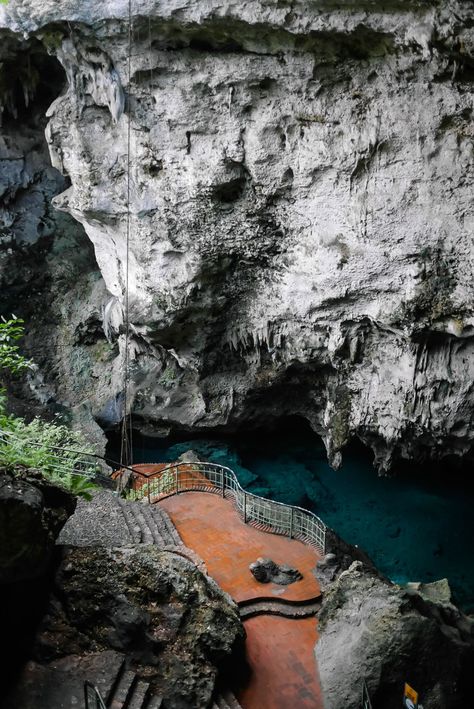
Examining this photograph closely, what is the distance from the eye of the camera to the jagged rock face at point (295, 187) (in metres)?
11.6

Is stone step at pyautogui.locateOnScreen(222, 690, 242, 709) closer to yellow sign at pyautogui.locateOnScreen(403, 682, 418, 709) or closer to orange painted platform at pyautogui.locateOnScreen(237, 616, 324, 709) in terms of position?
orange painted platform at pyautogui.locateOnScreen(237, 616, 324, 709)

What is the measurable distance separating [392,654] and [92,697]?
4329 mm

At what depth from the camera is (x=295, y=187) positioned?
13.7 metres

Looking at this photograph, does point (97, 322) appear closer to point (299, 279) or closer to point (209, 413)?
point (209, 413)

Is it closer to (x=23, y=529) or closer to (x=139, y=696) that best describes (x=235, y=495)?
(x=139, y=696)

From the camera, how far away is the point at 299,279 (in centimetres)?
1482

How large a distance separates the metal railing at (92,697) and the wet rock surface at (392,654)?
12.0ft

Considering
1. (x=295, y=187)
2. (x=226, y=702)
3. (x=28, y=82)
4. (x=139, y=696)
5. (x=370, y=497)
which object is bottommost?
(x=370, y=497)

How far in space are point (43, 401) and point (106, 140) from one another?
30.0 ft

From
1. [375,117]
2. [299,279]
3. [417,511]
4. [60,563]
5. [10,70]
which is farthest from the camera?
[417,511]

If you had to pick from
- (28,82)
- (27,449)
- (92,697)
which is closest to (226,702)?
(92,697)

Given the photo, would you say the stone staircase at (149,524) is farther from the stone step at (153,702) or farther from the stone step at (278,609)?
the stone step at (153,702)

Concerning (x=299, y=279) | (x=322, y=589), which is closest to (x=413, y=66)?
(x=299, y=279)

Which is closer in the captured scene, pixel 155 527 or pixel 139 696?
pixel 139 696
